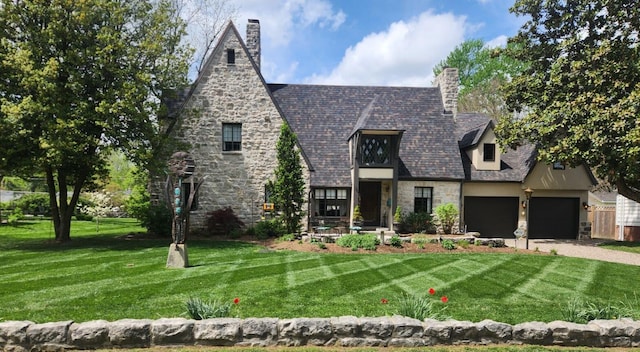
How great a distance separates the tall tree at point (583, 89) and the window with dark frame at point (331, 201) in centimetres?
801

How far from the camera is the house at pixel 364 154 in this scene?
17.8 metres

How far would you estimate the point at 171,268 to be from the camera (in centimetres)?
989

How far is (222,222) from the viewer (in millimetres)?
17094

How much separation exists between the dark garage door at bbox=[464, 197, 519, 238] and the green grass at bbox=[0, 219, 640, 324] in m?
6.89

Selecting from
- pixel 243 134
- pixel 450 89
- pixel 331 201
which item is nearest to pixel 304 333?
pixel 243 134

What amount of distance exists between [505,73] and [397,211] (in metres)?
27.5

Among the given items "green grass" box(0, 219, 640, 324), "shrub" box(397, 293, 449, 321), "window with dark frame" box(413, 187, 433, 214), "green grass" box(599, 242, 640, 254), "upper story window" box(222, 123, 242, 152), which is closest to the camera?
"shrub" box(397, 293, 449, 321)

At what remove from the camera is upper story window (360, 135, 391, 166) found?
18.5m

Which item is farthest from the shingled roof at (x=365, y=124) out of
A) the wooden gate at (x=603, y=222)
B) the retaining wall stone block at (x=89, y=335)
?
the retaining wall stone block at (x=89, y=335)

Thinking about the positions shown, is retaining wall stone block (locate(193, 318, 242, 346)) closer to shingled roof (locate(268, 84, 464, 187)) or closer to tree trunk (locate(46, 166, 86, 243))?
tree trunk (locate(46, 166, 86, 243))

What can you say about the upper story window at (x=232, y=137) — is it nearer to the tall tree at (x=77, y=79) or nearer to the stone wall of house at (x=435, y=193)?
the tall tree at (x=77, y=79)

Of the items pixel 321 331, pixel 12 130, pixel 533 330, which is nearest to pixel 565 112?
pixel 533 330

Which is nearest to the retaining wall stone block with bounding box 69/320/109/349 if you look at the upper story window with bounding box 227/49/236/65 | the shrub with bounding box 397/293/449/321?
the shrub with bounding box 397/293/449/321

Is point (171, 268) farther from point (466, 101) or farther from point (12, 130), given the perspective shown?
point (466, 101)
